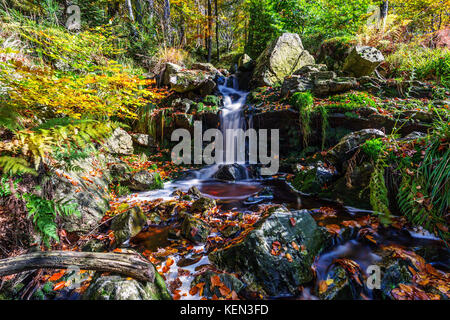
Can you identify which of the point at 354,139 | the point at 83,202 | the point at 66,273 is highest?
the point at 354,139

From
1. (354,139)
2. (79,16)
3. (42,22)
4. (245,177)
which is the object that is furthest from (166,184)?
(79,16)

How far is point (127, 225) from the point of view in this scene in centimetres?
287

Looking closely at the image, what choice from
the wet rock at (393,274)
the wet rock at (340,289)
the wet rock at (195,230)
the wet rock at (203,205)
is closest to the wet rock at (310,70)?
the wet rock at (203,205)

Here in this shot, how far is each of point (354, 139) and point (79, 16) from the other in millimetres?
11680

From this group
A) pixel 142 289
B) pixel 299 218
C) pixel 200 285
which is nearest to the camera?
pixel 142 289

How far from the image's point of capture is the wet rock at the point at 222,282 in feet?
6.29

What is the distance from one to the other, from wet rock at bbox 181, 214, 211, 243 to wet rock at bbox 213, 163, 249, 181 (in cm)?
277

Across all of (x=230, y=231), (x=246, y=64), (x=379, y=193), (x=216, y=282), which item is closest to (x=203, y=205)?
(x=230, y=231)

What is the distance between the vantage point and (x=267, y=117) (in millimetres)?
6273

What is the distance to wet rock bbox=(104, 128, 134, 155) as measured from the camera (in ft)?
18.4

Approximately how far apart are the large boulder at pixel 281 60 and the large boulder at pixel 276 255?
706 centimetres

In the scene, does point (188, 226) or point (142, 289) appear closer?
point (142, 289)

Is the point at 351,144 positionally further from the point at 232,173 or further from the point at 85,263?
the point at 85,263
